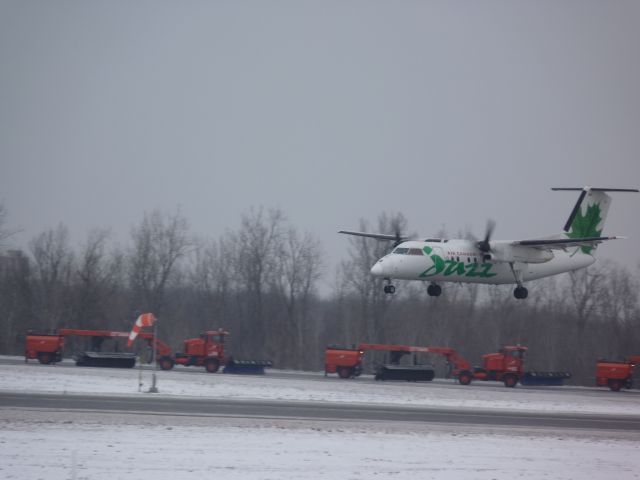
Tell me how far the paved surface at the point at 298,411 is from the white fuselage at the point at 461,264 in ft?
25.5

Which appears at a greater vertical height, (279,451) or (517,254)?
(517,254)

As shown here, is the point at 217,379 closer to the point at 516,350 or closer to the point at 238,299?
the point at 516,350

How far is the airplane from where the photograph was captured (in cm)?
3653

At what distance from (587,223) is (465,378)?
524 inches

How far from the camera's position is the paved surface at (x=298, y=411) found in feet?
83.8

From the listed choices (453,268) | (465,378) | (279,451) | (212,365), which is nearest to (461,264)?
(453,268)

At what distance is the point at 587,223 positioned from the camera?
40.7 meters

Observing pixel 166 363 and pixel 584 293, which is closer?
pixel 166 363

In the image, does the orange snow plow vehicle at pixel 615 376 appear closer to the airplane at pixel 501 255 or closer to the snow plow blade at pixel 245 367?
the airplane at pixel 501 255

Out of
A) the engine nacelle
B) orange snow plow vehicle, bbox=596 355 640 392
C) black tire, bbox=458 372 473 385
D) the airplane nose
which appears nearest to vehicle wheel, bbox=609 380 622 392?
orange snow plow vehicle, bbox=596 355 640 392

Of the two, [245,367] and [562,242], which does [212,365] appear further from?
[562,242]

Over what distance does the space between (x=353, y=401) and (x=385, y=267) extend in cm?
671

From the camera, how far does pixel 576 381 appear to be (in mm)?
61312

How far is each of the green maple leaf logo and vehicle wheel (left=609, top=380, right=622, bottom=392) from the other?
14603mm
